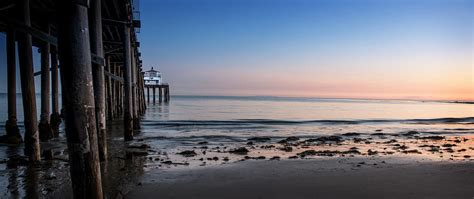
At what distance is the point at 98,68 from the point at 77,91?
160 inches

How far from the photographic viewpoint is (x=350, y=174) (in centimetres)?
779

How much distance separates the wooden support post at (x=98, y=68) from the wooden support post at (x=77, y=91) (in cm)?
338

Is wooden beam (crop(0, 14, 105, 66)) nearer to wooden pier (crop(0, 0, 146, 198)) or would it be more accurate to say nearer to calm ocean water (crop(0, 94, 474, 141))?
wooden pier (crop(0, 0, 146, 198))

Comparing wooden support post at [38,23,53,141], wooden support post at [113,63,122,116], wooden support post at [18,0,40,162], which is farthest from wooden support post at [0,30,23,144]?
wooden support post at [113,63,122,116]

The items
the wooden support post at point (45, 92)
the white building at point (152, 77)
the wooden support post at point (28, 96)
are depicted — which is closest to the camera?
the wooden support post at point (28, 96)

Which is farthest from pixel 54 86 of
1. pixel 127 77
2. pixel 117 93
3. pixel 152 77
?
pixel 152 77

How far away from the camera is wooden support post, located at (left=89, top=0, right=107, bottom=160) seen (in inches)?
283

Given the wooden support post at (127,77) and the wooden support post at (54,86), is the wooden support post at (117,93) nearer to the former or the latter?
the wooden support post at (54,86)

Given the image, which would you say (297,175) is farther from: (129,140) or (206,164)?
(129,140)

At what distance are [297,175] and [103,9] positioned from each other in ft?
27.5

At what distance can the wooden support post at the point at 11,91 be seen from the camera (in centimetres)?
905

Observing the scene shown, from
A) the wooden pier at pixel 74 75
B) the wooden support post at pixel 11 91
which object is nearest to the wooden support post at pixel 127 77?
the wooden pier at pixel 74 75

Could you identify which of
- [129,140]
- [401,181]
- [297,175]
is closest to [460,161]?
[401,181]

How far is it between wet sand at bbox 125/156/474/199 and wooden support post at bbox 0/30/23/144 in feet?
15.9
